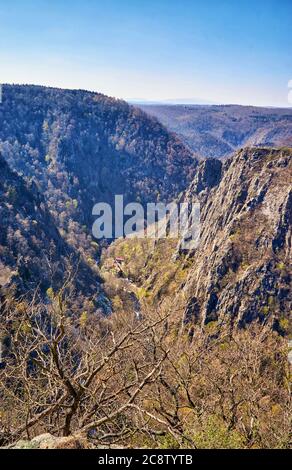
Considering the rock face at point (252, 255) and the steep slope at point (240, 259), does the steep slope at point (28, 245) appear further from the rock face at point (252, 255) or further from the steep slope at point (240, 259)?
the rock face at point (252, 255)

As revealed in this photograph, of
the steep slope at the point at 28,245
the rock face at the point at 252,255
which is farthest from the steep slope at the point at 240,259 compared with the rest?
the steep slope at the point at 28,245

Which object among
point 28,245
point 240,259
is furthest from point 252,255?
point 28,245

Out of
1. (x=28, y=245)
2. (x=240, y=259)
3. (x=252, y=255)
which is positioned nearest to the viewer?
(x=28, y=245)

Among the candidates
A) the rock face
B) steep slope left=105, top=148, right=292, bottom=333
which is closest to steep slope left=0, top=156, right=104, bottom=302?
steep slope left=105, top=148, right=292, bottom=333

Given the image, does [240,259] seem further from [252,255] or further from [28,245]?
[28,245]

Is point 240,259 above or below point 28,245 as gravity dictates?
below

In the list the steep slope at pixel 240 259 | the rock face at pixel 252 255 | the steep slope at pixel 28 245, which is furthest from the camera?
the steep slope at pixel 240 259

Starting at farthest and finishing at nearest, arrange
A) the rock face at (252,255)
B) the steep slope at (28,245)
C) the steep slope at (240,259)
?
the steep slope at (240,259) → the rock face at (252,255) → the steep slope at (28,245)

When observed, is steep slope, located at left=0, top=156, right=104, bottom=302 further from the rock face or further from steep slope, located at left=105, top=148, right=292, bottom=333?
the rock face
